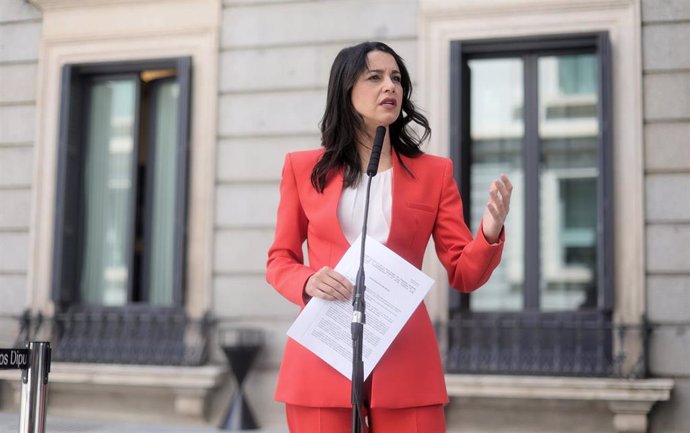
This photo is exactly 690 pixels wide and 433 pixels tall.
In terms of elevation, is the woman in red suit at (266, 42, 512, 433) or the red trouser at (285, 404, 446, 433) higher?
the woman in red suit at (266, 42, 512, 433)

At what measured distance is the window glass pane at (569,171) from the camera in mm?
7719

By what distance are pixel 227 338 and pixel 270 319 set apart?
43cm

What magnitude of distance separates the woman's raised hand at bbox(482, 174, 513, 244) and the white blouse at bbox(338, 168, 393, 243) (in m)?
0.29

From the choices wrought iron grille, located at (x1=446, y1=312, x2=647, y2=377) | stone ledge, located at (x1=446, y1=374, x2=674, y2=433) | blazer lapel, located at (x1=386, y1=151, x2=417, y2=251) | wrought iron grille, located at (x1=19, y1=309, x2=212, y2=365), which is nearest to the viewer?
blazer lapel, located at (x1=386, y1=151, x2=417, y2=251)

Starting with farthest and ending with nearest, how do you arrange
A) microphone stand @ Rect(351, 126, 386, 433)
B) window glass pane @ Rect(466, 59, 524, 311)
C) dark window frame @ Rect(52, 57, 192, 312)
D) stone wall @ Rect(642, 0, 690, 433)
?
1. dark window frame @ Rect(52, 57, 192, 312)
2. window glass pane @ Rect(466, 59, 524, 311)
3. stone wall @ Rect(642, 0, 690, 433)
4. microphone stand @ Rect(351, 126, 386, 433)

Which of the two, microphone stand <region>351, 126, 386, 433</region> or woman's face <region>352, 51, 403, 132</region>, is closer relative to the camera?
microphone stand <region>351, 126, 386, 433</region>

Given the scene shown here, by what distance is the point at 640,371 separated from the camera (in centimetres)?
696

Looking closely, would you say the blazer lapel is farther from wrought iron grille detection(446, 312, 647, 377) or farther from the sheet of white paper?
wrought iron grille detection(446, 312, 647, 377)

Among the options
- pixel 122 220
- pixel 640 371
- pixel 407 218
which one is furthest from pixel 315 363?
pixel 122 220

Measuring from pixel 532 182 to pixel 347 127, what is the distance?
17.1 ft

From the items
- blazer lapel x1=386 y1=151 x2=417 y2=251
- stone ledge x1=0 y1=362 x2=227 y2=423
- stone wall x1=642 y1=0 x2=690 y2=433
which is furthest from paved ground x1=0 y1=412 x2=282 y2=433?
blazer lapel x1=386 y1=151 x2=417 y2=251

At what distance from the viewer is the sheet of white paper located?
93.4 inches

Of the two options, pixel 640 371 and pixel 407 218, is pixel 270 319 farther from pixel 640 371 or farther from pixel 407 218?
pixel 407 218

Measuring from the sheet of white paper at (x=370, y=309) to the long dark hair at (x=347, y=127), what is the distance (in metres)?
0.30
